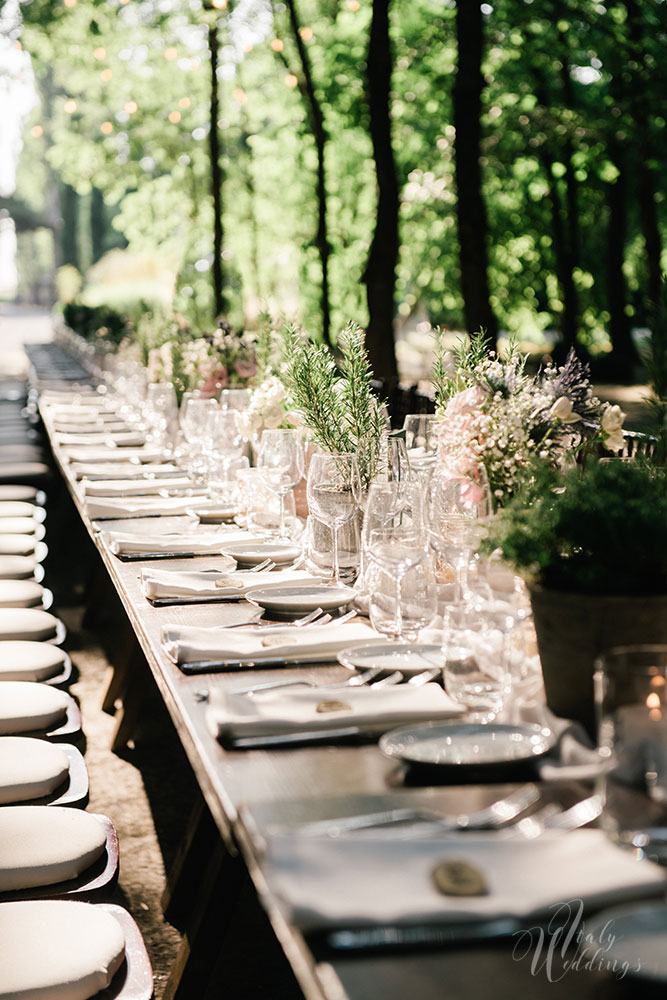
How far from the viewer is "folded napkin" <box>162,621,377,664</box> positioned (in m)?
1.92

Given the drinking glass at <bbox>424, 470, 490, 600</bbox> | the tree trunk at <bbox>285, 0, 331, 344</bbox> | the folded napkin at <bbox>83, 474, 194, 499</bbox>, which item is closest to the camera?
the drinking glass at <bbox>424, 470, 490, 600</bbox>

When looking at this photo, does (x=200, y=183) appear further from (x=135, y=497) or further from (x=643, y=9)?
(x=135, y=497)

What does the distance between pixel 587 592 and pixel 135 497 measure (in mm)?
2427

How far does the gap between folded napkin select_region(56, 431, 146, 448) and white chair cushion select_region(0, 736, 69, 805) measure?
2801 mm

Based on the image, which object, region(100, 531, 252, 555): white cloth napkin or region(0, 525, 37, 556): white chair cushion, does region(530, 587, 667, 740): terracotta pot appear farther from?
region(0, 525, 37, 556): white chair cushion

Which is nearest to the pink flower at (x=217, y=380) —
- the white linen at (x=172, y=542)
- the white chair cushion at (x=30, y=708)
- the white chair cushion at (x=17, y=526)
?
the white chair cushion at (x=17, y=526)

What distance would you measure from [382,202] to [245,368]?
4.75m

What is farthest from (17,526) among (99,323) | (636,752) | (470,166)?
(99,323)

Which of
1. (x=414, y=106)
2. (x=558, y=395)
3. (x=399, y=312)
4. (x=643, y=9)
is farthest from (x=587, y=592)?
(x=399, y=312)

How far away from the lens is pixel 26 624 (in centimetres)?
338

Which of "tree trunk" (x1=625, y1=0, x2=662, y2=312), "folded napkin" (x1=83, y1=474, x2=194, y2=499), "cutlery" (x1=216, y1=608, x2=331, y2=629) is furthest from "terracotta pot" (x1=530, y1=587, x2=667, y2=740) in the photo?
"tree trunk" (x1=625, y1=0, x2=662, y2=312)

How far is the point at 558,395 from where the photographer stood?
2.34 meters

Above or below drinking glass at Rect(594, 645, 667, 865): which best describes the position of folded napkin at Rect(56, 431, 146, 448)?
below

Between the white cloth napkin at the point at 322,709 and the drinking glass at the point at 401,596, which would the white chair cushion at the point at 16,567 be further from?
the white cloth napkin at the point at 322,709
